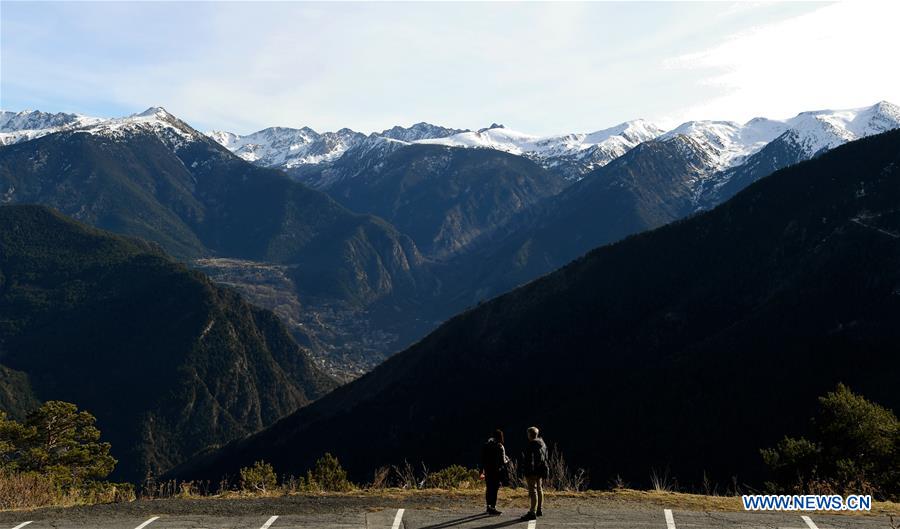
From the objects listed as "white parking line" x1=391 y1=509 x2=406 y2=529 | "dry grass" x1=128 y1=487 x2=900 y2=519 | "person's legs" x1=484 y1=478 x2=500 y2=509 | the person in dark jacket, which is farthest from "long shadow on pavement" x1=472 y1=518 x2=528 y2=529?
"white parking line" x1=391 y1=509 x2=406 y2=529

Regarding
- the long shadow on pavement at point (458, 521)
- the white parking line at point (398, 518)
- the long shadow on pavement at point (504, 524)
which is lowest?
the long shadow on pavement at point (504, 524)

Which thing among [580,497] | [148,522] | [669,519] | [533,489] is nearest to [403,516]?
[533,489]

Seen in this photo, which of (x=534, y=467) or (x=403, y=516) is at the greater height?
(x=534, y=467)

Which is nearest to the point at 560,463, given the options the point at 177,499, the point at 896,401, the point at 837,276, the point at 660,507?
the point at 660,507

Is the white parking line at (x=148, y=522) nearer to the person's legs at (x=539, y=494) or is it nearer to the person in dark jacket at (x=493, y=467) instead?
the person in dark jacket at (x=493, y=467)

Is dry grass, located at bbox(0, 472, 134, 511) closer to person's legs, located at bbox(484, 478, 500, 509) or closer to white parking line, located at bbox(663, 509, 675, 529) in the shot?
person's legs, located at bbox(484, 478, 500, 509)

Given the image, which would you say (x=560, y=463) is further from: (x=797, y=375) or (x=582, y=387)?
(x=582, y=387)

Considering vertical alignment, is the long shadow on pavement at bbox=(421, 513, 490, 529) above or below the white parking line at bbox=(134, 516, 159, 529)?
below

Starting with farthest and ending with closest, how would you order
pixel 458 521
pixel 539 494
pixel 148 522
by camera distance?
pixel 148 522, pixel 539 494, pixel 458 521

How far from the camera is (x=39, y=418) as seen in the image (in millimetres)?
87750

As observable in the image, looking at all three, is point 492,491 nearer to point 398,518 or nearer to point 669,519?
point 398,518

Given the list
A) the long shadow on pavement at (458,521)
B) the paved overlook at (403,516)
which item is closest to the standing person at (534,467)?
the paved overlook at (403,516)

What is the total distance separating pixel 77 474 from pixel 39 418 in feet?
25.9

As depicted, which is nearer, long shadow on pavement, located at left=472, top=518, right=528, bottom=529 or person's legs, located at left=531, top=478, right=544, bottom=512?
long shadow on pavement, located at left=472, top=518, right=528, bottom=529
